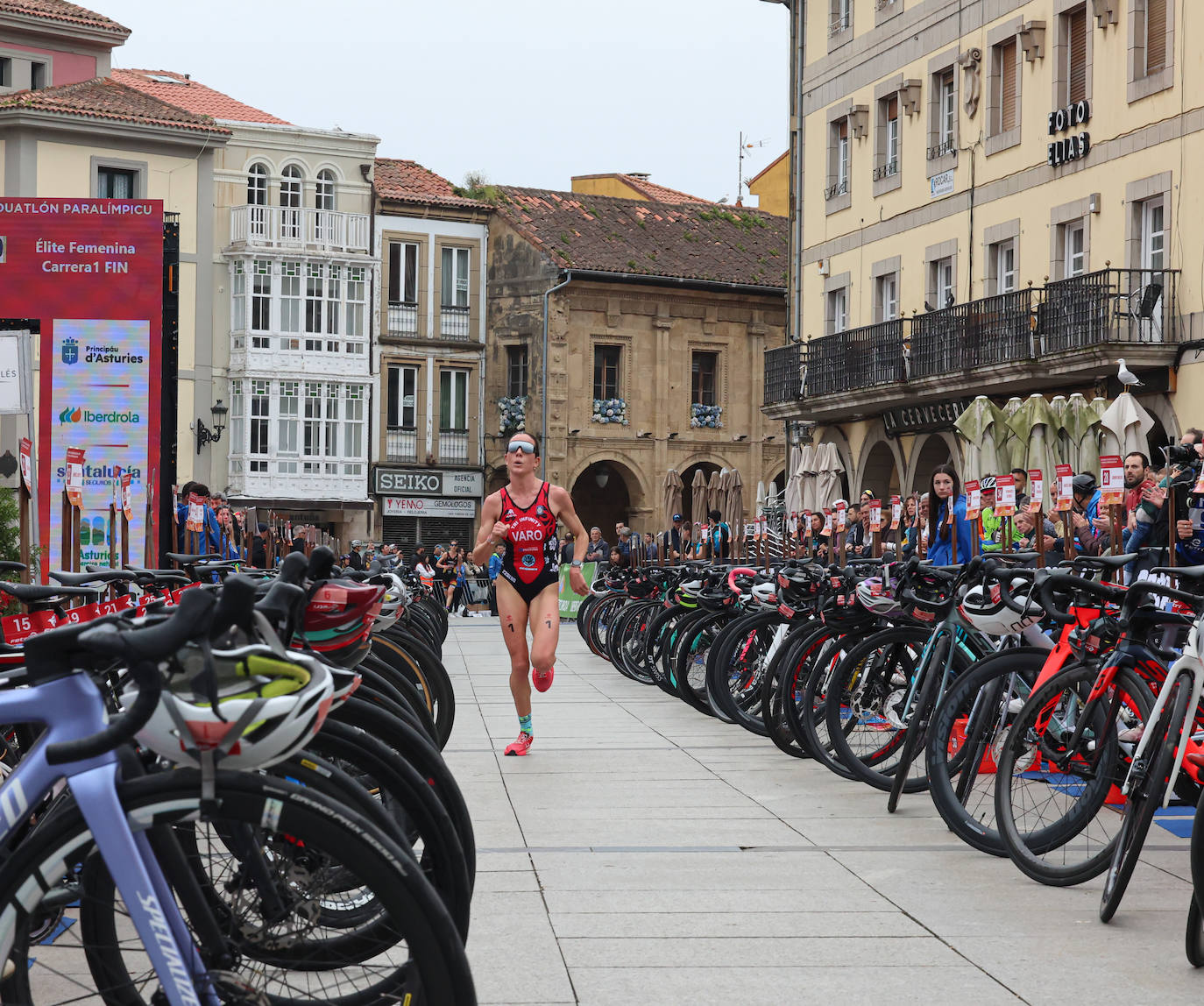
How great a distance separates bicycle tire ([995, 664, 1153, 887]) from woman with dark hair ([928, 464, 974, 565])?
6.34 metres

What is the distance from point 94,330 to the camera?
21.1 m

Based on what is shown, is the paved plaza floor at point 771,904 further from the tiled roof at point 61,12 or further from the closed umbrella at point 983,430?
the tiled roof at point 61,12

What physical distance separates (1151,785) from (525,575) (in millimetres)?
5847

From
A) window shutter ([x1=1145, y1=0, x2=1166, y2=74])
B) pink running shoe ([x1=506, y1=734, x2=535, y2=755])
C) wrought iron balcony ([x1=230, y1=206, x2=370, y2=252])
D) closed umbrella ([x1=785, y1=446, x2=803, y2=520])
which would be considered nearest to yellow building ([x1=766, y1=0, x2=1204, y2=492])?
window shutter ([x1=1145, y1=0, x2=1166, y2=74])

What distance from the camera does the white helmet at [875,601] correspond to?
29.3ft

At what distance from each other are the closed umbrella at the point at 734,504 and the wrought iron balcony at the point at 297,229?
80.1 ft

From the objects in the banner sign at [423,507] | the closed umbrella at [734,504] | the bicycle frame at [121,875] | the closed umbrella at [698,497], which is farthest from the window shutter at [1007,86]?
the bicycle frame at [121,875]

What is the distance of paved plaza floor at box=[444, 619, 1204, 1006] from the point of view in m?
5.03

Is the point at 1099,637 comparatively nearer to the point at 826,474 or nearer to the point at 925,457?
the point at 826,474

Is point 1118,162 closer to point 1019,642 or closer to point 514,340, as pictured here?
point 1019,642

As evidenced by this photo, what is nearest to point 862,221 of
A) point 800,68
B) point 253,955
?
point 800,68

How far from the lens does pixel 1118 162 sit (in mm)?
27312

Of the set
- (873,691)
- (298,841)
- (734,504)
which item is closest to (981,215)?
(734,504)

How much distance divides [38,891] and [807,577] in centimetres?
803
